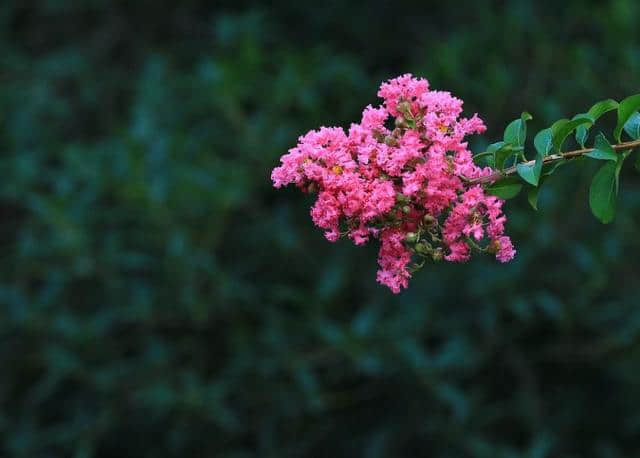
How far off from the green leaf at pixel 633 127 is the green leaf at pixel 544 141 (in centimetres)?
15

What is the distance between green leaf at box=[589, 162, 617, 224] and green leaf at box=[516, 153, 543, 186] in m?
0.12

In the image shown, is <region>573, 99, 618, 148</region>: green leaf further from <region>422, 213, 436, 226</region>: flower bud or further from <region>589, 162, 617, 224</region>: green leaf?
<region>422, 213, 436, 226</region>: flower bud

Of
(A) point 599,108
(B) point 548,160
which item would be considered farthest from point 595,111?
(B) point 548,160

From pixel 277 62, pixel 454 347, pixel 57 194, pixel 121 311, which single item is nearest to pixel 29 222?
pixel 57 194

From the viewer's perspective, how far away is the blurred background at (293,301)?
3500 millimetres

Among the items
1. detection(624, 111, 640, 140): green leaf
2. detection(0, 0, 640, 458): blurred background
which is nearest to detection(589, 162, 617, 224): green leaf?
detection(624, 111, 640, 140): green leaf

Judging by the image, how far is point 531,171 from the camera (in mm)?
1577

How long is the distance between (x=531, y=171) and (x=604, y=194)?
0.16 m

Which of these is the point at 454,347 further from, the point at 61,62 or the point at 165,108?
the point at 61,62

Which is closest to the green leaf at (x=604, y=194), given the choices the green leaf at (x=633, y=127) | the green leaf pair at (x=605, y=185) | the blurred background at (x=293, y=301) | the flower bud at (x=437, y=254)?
the green leaf pair at (x=605, y=185)

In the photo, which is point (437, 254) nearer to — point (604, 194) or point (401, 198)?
point (401, 198)

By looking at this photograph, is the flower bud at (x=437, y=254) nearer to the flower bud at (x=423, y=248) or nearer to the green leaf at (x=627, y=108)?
the flower bud at (x=423, y=248)

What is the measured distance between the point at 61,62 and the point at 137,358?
2.05 m

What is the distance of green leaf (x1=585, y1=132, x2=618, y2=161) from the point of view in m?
1.60
